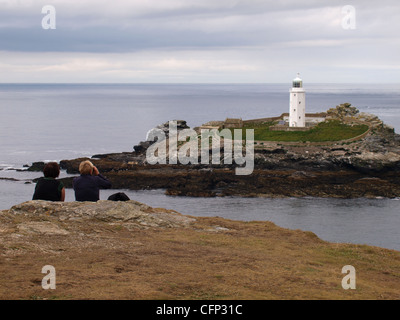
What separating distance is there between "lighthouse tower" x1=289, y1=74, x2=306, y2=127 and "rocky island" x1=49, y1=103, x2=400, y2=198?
15.3 feet

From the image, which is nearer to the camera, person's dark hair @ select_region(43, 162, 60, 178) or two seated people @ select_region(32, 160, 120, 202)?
person's dark hair @ select_region(43, 162, 60, 178)

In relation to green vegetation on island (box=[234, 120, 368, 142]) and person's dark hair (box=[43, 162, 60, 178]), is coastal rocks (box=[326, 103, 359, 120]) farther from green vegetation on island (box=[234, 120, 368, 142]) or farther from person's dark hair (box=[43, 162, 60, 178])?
person's dark hair (box=[43, 162, 60, 178])

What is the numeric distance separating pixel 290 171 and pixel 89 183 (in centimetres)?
4995

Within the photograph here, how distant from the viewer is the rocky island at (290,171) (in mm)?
58406

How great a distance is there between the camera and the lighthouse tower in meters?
80.6

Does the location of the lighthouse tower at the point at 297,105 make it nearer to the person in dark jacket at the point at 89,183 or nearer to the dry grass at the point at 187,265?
the dry grass at the point at 187,265

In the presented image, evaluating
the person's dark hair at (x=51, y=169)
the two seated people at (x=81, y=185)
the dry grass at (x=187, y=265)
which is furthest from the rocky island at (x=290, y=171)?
the person's dark hair at (x=51, y=169)

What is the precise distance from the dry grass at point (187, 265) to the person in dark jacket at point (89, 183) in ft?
3.61

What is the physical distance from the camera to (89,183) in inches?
Result: 655

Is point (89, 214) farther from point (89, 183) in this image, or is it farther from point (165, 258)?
point (165, 258)

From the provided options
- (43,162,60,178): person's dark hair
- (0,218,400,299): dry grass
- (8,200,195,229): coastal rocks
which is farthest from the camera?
(8,200,195,229): coastal rocks

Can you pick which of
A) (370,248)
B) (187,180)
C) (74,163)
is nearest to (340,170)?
(187,180)

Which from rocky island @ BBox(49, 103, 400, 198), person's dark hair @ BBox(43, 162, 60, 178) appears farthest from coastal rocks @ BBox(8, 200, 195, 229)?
rocky island @ BBox(49, 103, 400, 198)
